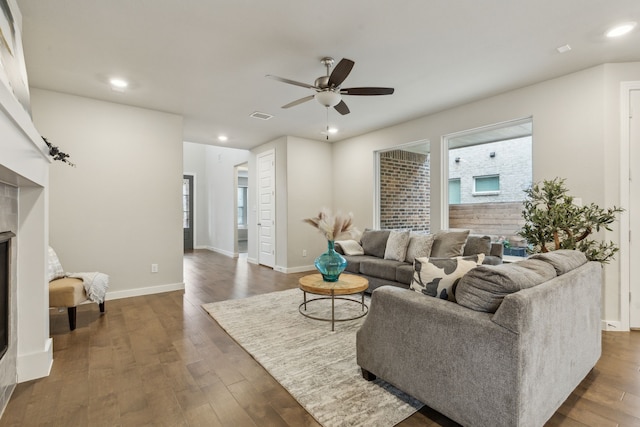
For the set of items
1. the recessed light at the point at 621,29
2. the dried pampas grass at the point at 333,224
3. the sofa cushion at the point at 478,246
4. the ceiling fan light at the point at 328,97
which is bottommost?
the sofa cushion at the point at 478,246

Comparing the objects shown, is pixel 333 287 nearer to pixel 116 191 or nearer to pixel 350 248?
pixel 350 248

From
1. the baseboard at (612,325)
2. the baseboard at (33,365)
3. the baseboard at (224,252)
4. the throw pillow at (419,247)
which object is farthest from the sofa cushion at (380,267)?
the baseboard at (224,252)

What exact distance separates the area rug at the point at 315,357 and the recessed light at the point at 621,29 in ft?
10.6

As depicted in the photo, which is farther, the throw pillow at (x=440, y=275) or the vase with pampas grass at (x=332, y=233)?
the vase with pampas grass at (x=332, y=233)

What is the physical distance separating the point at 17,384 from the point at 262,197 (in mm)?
4826

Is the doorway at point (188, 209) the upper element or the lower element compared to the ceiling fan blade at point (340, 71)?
lower

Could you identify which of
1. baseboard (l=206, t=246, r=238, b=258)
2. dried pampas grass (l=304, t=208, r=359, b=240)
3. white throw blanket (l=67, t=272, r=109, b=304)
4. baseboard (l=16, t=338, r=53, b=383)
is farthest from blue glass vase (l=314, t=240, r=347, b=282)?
baseboard (l=206, t=246, r=238, b=258)

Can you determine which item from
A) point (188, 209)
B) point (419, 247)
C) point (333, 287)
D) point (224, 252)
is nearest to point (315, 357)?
point (333, 287)

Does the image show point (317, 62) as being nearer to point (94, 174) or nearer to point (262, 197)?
point (94, 174)

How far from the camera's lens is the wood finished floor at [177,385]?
1.72 metres

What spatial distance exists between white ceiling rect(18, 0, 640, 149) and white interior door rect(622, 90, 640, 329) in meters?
0.54

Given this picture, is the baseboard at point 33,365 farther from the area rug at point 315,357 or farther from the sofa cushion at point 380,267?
the sofa cushion at point 380,267

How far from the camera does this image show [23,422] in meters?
1.69

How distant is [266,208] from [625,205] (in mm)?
5379
